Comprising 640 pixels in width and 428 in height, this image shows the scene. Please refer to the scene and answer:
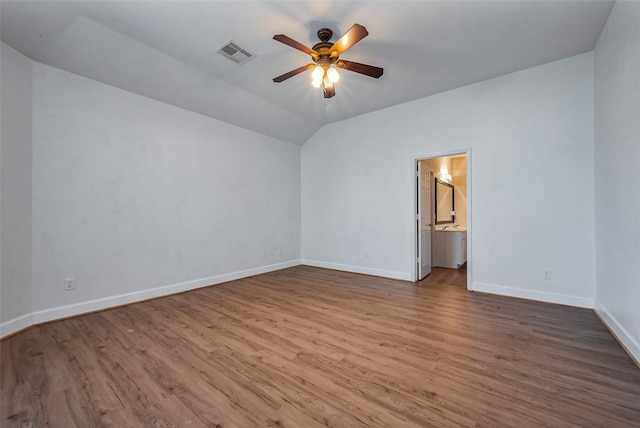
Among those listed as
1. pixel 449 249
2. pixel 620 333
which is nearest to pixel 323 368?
pixel 620 333

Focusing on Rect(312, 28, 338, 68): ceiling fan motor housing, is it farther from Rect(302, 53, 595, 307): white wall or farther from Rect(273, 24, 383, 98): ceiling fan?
Rect(302, 53, 595, 307): white wall

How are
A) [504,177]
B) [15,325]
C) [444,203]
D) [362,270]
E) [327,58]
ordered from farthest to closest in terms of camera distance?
[444,203]
[362,270]
[504,177]
[327,58]
[15,325]

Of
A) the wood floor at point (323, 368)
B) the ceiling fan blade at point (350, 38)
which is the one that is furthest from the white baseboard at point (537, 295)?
the ceiling fan blade at point (350, 38)

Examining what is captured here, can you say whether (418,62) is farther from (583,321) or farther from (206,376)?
(206,376)

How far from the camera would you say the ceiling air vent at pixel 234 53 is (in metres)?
2.82

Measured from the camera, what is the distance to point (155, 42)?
277cm

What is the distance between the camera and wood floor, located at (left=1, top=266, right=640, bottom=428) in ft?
4.74

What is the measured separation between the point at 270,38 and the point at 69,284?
3575mm

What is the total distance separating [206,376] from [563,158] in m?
4.52

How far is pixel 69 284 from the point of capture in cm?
284

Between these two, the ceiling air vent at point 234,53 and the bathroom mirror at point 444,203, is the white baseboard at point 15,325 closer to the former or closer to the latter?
the ceiling air vent at point 234,53

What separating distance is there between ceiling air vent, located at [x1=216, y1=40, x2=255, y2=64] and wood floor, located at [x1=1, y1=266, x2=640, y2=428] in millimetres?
3096

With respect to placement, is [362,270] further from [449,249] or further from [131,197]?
[131,197]

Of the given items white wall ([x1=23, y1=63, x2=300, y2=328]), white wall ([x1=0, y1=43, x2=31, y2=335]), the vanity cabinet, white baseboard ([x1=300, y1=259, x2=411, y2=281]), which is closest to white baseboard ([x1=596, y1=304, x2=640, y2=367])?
white baseboard ([x1=300, y1=259, x2=411, y2=281])
